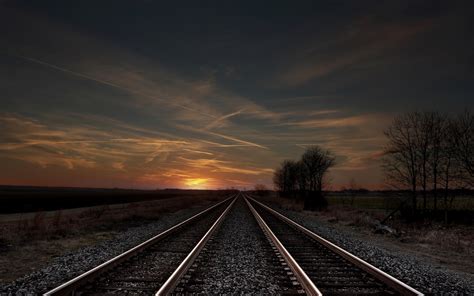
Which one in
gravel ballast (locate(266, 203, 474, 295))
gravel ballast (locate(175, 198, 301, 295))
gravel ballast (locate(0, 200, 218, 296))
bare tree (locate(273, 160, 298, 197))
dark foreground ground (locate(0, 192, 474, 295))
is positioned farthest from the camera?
bare tree (locate(273, 160, 298, 197))

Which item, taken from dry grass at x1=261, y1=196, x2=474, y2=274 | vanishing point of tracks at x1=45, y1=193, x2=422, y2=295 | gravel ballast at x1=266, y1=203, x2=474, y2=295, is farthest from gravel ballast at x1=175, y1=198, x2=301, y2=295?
dry grass at x1=261, y1=196, x2=474, y2=274

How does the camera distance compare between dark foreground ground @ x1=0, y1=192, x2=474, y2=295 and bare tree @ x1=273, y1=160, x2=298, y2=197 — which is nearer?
dark foreground ground @ x1=0, y1=192, x2=474, y2=295

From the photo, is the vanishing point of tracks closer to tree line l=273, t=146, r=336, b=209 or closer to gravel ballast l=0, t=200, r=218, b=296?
gravel ballast l=0, t=200, r=218, b=296

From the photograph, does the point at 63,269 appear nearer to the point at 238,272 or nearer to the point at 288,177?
the point at 238,272

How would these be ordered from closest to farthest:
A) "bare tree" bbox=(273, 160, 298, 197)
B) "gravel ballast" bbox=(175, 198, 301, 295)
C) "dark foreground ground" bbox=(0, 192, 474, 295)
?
"gravel ballast" bbox=(175, 198, 301, 295) → "dark foreground ground" bbox=(0, 192, 474, 295) → "bare tree" bbox=(273, 160, 298, 197)

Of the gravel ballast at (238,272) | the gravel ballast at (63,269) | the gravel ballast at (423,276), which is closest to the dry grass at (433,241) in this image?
the gravel ballast at (423,276)

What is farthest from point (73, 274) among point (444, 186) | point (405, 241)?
point (444, 186)

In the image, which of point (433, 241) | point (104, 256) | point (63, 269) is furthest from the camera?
point (433, 241)

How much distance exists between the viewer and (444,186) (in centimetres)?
2181

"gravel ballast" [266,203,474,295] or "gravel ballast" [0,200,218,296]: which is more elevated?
"gravel ballast" [266,203,474,295]

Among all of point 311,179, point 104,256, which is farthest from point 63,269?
point 311,179

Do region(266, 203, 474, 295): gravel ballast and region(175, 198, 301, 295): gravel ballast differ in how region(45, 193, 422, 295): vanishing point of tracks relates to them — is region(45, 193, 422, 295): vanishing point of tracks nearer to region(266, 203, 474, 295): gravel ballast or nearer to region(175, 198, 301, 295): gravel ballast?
region(175, 198, 301, 295): gravel ballast

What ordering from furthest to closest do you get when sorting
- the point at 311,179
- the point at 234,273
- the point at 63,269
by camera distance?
the point at 311,179
the point at 63,269
the point at 234,273

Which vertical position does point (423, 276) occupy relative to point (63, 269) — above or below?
above
